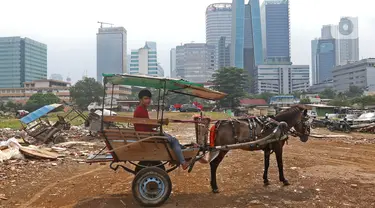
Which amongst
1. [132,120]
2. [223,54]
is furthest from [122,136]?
[223,54]

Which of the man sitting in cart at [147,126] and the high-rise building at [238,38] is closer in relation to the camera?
the man sitting in cart at [147,126]

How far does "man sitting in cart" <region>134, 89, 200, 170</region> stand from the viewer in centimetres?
705

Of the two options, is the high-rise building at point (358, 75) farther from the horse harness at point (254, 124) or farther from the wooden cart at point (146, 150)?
the wooden cart at point (146, 150)

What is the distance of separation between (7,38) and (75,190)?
174 m

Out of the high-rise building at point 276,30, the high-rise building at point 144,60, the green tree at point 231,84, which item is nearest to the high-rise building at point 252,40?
the high-rise building at point 276,30

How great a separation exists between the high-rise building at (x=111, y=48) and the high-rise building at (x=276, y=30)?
248ft

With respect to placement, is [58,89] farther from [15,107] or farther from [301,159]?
[301,159]

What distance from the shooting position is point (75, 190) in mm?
8484

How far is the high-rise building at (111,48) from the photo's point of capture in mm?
165125

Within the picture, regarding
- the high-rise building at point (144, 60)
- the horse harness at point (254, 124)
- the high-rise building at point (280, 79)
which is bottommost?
the horse harness at point (254, 124)

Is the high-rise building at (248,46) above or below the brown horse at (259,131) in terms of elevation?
above

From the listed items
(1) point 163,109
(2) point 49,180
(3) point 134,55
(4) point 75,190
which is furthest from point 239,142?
(3) point 134,55

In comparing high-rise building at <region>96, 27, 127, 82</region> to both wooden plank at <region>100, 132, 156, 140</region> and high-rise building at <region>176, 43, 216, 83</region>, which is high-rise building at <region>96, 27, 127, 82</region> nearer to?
high-rise building at <region>176, 43, 216, 83</region>

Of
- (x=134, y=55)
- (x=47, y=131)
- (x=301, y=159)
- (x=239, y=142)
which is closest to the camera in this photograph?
(x=239, y=142)
